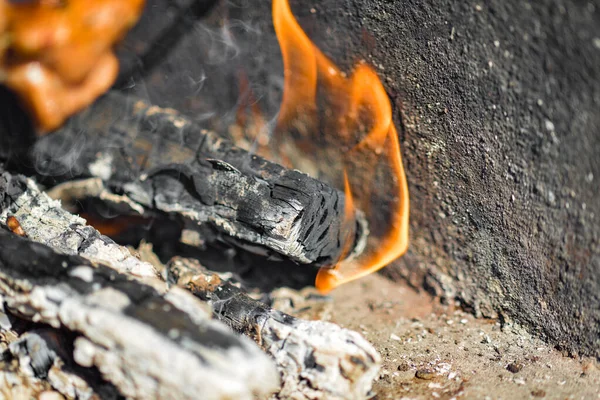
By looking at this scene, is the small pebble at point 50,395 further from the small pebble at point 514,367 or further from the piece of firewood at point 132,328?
the small pebble at point 514,367

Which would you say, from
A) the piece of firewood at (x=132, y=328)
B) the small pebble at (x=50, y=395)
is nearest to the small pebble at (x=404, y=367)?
the piece of firewood at (x=132, y=328)

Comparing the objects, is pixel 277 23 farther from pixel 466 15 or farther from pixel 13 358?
pixel 13 358

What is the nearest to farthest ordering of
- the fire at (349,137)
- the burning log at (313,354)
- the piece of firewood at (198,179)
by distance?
the burning log at (313,354), the piece of firewood at (198,179), the fire at (349,137)

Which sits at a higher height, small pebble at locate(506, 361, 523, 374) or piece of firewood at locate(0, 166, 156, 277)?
small pebble at locate(506, 361, 523, 374)

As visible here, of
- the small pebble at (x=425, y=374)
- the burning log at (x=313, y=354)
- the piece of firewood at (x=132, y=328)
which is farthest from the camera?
the small pebble at (x=425, y=374)

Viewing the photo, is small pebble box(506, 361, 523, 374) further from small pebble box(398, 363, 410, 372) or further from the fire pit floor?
small pebble box(398, 363, 410, 372)

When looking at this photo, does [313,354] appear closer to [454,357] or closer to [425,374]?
[425,374]

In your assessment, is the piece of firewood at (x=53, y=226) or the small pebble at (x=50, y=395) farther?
the piece of firewood at (x=53, y=226)

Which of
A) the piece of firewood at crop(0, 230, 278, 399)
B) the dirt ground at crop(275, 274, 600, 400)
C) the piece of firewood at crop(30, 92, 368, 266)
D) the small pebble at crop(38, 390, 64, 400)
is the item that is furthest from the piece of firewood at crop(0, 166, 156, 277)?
the dirt ground at crop(275, 274, 600, 400)

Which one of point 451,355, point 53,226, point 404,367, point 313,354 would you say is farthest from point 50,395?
point 451,355
